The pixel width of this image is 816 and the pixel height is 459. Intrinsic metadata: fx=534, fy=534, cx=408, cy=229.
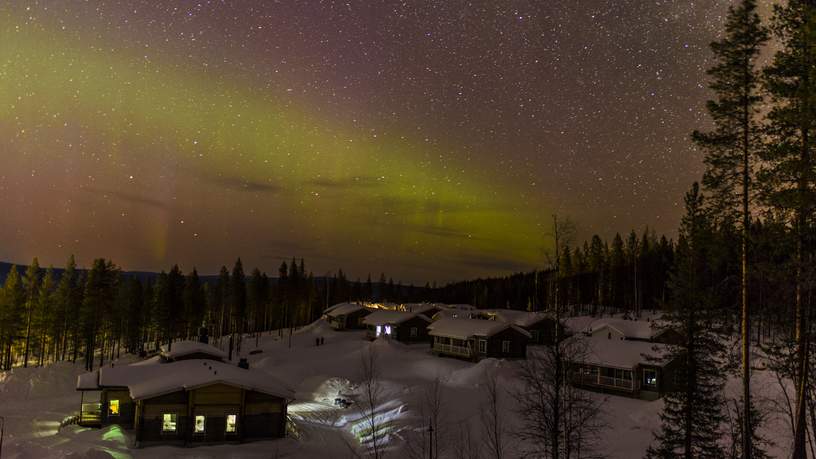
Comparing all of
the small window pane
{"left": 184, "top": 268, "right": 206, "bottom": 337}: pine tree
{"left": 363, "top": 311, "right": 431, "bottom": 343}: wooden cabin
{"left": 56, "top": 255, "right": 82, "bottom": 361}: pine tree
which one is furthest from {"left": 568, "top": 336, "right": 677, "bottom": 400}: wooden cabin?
{"left": 184, "top": 268, "right": 206, "bottom": 337}: pine tree

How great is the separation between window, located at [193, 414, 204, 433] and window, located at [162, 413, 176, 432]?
1.13 metres

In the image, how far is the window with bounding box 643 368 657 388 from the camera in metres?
39.7

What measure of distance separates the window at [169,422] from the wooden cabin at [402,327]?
39994mm

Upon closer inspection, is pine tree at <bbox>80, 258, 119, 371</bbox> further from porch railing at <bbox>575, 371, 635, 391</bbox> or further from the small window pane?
porch railing at <bbox>575, 371, 635, 391</bbox>

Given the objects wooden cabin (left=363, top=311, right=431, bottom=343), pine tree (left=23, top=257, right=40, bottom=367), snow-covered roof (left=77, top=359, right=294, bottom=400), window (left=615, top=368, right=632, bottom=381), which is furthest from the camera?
wooden cabin (left=363, top=311, right=431, bottom=343)

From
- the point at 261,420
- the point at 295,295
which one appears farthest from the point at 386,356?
the point at 295,295

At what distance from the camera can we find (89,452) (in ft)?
74.7

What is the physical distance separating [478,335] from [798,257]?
1589 inches

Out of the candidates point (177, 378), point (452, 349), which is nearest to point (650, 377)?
point (452, 349)

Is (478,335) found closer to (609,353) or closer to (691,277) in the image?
(609,353)

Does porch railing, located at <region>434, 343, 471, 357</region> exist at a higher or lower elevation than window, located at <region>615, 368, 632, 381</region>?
lower

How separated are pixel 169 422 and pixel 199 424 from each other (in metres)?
1.62

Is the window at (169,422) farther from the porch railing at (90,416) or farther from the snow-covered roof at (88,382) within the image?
the snow-covered roof at (88,382)

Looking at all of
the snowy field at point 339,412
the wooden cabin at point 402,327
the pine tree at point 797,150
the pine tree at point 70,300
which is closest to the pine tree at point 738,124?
the pine tree at point 797,150
